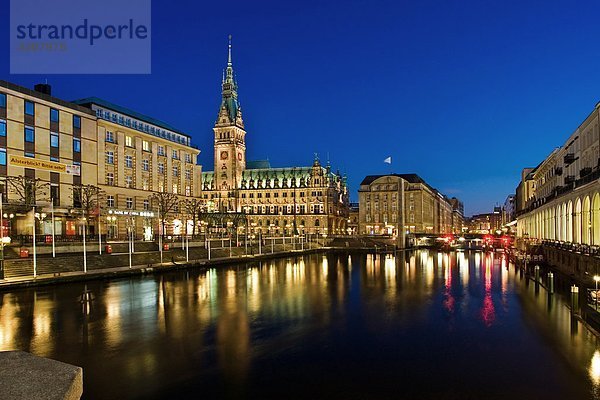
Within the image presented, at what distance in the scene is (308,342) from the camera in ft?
83.8

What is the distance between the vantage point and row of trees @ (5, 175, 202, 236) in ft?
207

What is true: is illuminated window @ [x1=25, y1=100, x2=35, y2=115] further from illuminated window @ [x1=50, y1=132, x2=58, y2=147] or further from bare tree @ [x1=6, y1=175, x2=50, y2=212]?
bare tree @ [x1=6, y1=175, x2=50, y2=212]

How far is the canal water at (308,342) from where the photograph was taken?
1831 cm

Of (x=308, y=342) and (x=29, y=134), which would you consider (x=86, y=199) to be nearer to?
(x=29, y=134)

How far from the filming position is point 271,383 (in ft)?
61.2

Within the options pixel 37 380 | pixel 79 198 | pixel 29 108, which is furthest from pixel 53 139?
pixel 37 380

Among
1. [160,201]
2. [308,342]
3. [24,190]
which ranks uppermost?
[24,190]

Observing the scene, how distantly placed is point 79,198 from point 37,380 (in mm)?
80036

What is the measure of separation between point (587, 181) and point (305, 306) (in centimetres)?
3419

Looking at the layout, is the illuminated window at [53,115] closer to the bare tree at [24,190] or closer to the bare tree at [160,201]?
the bare tree at [24,190]

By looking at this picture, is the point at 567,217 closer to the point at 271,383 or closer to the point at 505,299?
the point at 505,299

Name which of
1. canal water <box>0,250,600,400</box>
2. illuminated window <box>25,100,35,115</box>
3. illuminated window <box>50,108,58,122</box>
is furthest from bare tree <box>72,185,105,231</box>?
canal water <box>0,250,600,400</box>

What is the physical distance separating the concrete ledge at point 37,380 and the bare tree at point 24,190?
6486 centimetres

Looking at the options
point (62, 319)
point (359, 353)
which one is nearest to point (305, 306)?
point (359, 353)
